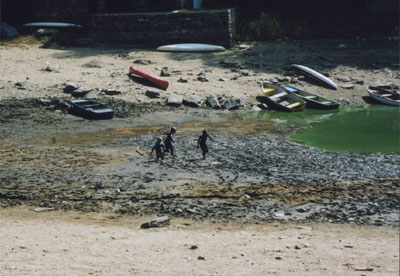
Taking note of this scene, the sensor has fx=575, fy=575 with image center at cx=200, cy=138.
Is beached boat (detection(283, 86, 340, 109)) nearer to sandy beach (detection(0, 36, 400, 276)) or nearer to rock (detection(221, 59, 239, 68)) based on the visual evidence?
sandy beach (detection(0, 36, 400, 276))

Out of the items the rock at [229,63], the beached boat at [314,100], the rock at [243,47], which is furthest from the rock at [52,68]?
the beached boat at [314,100]

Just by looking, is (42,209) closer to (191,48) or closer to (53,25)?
(191,48)

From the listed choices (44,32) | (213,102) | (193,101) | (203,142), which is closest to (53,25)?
(44,32)

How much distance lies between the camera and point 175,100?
2578cm

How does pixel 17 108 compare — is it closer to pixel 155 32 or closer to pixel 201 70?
pixel 201 70

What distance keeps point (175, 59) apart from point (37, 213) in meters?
18.9

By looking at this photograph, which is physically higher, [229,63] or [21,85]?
[229,63]

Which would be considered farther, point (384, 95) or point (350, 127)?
point (384, 95)

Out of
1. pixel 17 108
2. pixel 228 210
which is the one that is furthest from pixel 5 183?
pixel 17 108

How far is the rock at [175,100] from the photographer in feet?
84.1

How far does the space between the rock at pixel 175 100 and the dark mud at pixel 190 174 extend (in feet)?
8.66

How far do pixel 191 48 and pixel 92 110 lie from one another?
11246 mm

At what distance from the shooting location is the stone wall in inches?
1353

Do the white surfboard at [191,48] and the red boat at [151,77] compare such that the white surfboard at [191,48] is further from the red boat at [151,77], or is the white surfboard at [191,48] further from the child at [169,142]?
the child at [169,142]
